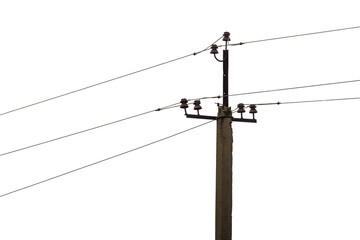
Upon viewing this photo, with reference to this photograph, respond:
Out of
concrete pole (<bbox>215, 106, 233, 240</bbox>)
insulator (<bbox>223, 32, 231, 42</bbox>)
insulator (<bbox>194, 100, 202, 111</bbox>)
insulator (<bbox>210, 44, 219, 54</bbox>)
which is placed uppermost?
insulator (<bbox>223, 32, 231, 42</bbox>)

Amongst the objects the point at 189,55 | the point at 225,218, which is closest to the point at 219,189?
the point at 225,218

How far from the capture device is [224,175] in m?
21.5

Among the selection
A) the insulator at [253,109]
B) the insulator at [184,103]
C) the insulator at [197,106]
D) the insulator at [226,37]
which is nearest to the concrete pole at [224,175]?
the insulator at [197,106]

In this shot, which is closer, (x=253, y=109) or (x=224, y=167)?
(x=224, y=167)

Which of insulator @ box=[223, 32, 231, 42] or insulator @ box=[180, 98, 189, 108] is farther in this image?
insulator @ box=[223, 32, 231, 42]

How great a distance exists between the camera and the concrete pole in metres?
21.4

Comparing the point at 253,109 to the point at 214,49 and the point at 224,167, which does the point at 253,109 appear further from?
the point at 214,49

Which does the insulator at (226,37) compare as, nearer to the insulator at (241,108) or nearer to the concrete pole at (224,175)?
the insulator at (241,108)

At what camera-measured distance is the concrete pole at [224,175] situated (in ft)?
70.3

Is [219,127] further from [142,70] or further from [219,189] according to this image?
[142,70]

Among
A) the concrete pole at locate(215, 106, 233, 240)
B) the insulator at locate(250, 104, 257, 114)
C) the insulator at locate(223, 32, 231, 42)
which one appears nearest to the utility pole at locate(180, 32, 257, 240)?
the concrete pole at locate(215, 106, 233, 240)

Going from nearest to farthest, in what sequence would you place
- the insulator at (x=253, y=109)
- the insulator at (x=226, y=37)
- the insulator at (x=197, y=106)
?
the insulator at (x=197, y=106), the insulator at (x=253, y=109), the insulator at (x=226, y=37)

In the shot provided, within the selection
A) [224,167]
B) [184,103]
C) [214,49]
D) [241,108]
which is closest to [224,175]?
[224,167]

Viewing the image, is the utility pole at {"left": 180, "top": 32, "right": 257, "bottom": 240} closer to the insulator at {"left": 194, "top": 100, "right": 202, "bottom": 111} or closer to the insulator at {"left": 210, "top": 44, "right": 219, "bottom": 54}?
the insulator at {"left": 194, "top": 100, "right": 202, "bottom": 111}
